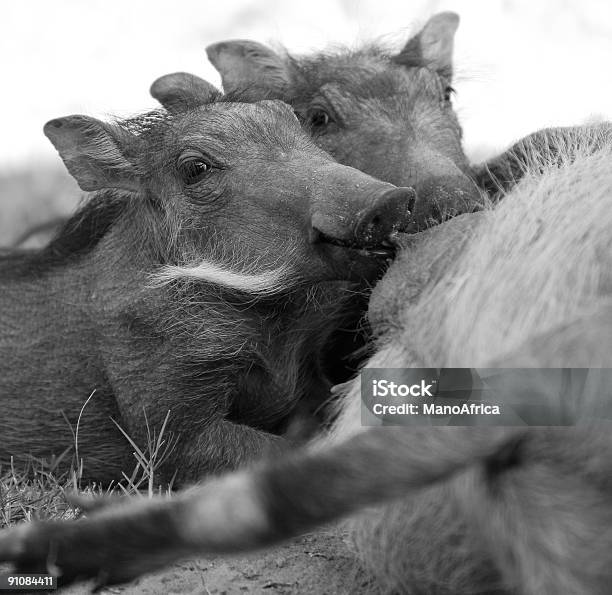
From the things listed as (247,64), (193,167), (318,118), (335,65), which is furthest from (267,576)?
(247,64)

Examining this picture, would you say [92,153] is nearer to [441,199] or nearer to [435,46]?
[441,199]

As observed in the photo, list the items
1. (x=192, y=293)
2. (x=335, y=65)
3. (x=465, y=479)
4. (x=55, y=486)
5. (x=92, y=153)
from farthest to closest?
A: (x=335, y=65)
(x=92, y=153)
(x=192, y=293)
(x=55, y=486)
(x=465, y=479)

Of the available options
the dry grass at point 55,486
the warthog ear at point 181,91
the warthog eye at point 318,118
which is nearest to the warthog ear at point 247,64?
the warthog eye at point 318,118

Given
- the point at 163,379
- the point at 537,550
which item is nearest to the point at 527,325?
the point at 537,550

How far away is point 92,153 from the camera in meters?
3.31

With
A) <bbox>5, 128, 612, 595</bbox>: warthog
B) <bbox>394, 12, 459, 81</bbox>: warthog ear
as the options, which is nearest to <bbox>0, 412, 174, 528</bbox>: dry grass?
<bbox>5, 128, 612, 595</bbox>: warthog

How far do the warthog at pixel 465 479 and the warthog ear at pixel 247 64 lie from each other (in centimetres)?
199

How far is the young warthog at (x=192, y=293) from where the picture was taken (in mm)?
2785

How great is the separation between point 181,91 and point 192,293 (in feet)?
2.58

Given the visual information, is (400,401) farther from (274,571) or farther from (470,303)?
(274,571)

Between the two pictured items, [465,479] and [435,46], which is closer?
[465,479]

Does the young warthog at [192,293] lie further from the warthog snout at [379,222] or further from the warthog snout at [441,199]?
the warthog snout at [441,199]

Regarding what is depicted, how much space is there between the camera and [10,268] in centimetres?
368

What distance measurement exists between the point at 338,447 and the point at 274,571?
0.74 m
